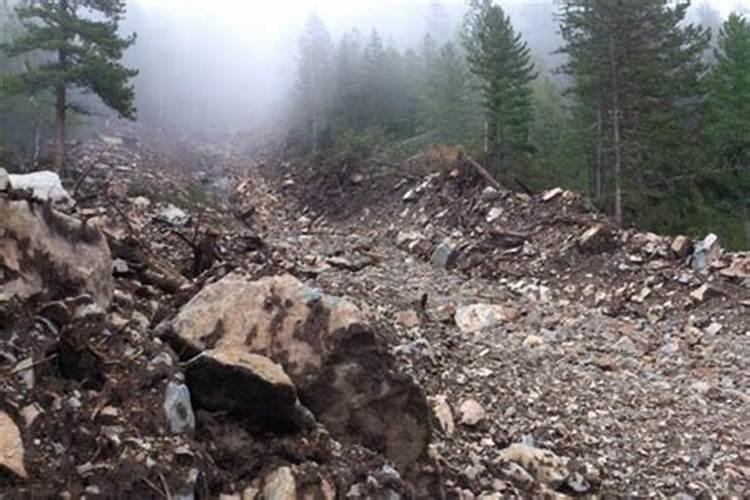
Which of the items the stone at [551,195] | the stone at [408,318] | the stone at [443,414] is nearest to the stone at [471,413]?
the stone at [443,414]

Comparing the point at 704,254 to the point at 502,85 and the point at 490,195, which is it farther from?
the point at 502,85

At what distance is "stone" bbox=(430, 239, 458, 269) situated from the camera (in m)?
16.1

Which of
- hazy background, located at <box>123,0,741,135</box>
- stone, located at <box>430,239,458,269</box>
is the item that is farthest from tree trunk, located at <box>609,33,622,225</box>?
hazy background, located at <box>123,0,741,135</box>

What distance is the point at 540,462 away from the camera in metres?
6.98

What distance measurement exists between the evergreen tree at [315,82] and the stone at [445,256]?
23816 millimetres

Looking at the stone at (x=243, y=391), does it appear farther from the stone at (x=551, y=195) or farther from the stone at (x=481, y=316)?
the stone at (x=551, y=195)

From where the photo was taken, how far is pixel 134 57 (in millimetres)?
75438

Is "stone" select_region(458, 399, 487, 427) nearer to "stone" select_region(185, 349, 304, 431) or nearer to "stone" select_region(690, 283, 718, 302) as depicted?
"stone" select_region(185, 349, 304, 431)

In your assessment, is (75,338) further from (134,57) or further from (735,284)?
(134,57)

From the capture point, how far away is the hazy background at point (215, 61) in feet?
209

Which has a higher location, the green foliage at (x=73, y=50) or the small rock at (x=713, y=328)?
the green foliage at (x=73, y=50)

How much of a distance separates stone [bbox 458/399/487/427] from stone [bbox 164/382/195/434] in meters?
3.55

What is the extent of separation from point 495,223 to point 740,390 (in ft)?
27.8

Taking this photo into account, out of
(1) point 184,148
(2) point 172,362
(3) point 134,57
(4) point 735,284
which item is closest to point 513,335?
(4) point 735,284
